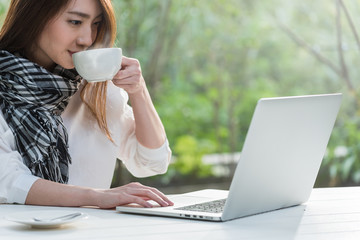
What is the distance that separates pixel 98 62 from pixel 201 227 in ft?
1.85

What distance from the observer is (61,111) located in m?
2.05

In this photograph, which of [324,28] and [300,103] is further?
[324,28]

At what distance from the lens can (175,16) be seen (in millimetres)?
4949

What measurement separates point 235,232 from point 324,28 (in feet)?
13.1

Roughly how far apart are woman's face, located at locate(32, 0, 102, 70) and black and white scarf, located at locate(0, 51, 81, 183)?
0.08m

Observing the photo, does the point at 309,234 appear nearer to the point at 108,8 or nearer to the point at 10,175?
the point at 10,175

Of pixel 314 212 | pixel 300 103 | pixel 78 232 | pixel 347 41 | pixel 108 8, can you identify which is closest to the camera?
pixel 78 232

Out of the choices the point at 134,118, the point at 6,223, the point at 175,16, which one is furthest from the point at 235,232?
the point at 175,16

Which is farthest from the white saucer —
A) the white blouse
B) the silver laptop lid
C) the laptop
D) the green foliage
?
the green foliage

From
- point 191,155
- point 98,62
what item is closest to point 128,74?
point 98,62

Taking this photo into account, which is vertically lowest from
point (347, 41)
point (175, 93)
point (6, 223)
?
point (175, 93)

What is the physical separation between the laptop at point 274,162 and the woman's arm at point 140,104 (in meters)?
0.36

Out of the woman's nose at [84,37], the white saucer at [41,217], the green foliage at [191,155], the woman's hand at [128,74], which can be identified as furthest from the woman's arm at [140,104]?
the green foliage at [191,155]

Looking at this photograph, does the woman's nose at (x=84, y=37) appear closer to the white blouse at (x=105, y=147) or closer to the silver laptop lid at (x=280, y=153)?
the white blouse at (x=105, y=147)
